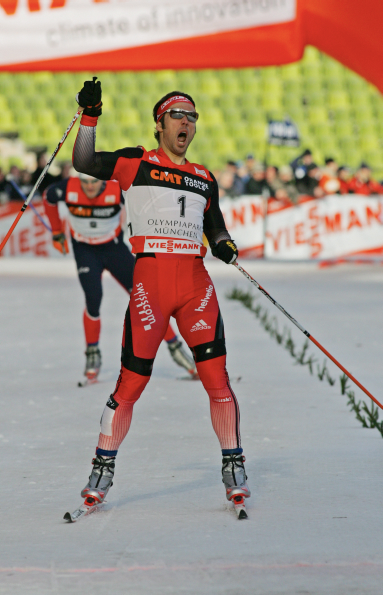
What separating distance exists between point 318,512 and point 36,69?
34.0ft

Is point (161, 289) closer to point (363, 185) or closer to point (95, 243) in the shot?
point (95, 243)

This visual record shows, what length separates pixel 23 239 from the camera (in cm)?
1812

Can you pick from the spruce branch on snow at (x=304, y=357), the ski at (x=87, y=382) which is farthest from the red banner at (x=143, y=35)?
the ski at (x=87, y=382)

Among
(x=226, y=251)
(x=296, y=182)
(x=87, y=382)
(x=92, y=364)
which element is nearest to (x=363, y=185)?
(x=296, y=182)

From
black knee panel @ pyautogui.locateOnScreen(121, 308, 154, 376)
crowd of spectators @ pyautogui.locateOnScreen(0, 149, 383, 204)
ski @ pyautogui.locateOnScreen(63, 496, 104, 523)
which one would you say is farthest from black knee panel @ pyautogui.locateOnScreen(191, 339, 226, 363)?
crowd of spectators @ pyautogui.locateOnScreen(0, 149, 383, 204)

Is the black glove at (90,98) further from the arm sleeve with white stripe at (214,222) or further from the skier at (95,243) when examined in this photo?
the skier at (95,243)

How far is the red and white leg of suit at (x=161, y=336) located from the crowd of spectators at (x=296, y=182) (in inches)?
544

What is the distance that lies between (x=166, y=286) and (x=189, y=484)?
0.96m

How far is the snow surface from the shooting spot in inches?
118

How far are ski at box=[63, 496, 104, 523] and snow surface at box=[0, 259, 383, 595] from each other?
0.13ft

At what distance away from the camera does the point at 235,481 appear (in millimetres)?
3777

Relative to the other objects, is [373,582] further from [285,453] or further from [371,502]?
[285,453]

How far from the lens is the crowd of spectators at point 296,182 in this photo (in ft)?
57.2

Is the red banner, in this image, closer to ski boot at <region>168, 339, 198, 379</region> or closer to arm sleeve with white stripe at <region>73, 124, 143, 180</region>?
ski boot at <region>168, 339, 198, 379</region>
